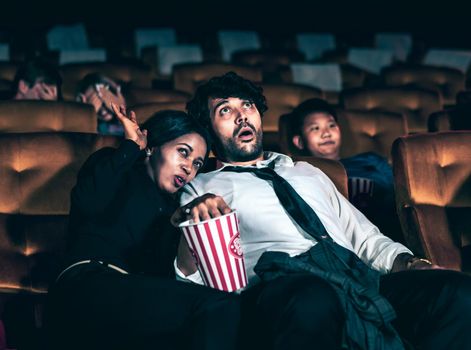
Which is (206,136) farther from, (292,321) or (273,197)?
(292,321)

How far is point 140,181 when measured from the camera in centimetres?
162

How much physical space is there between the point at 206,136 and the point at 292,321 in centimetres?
68

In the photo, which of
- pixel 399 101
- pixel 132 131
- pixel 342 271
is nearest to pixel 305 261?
pixel 342 271

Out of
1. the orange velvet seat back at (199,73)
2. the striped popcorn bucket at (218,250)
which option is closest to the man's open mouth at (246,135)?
the striped popcorn bucket at (218,250)

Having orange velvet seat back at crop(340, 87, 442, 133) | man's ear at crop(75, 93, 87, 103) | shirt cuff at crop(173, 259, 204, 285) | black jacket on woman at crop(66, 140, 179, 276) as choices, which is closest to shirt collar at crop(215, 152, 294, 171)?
black jacket on woman at crop(66, 140, 179, 276)

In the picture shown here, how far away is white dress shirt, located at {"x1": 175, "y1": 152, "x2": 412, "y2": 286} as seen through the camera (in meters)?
1.50

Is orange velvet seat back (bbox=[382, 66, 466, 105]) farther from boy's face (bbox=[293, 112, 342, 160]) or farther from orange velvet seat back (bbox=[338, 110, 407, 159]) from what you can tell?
boy's face (bbox=[293, 112, 342, 160])

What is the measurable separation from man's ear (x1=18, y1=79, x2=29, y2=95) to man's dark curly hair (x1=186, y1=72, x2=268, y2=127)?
1218mm

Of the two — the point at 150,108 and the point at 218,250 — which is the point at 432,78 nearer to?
the point at 150,108

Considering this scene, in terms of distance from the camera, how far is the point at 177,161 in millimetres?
1684

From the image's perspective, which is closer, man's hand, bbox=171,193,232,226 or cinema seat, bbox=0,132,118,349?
man's hand, bbox=171,193,232,226

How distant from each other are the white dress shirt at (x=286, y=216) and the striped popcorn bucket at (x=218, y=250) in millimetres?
168

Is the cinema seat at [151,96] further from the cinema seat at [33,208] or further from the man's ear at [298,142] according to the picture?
the cinema seat at [33,208]

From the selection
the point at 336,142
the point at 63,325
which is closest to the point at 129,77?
the point at 336,142
